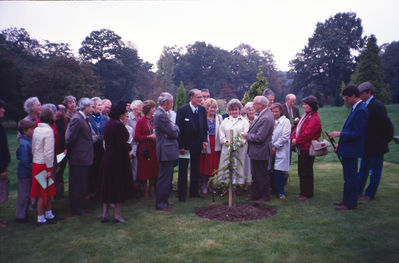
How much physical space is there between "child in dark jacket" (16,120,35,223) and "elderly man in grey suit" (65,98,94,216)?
2.06ft

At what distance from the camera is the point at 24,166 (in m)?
5.15

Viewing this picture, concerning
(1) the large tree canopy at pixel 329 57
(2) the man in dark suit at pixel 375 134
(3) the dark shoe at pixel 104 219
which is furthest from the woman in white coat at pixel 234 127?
(1) the large tree canopy at pixel 329 57

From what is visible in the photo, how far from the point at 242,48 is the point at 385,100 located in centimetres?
5989

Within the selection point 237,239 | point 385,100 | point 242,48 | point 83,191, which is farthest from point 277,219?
point 242,48

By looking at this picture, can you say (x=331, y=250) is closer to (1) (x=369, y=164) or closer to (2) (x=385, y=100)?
(1) (x=369, y=164)

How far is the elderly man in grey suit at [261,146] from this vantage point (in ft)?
19.8

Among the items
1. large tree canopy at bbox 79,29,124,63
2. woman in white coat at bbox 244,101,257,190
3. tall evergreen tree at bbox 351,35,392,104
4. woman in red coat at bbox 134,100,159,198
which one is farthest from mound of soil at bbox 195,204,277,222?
large tree canopy at bbox 79,29,124,63

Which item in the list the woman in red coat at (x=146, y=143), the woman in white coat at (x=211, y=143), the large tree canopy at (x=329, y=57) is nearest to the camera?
the woman in red coat at (x=146, y=143)

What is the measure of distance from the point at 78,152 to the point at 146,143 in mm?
1617

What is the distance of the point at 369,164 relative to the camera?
6184mm

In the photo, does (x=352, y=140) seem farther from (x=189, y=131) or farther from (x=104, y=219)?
(x=104, y=219)

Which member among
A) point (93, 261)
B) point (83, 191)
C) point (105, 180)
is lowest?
point (93, 261)

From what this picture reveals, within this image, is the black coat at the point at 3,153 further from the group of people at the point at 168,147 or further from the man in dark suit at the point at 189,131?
the man in dark suit at the point at 189,131

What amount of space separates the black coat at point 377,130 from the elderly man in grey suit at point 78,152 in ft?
18.7
